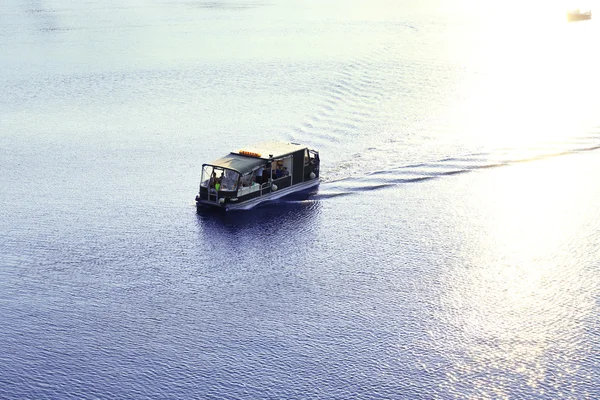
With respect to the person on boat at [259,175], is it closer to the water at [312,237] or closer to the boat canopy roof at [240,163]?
the boat canopy roof at [240,163]

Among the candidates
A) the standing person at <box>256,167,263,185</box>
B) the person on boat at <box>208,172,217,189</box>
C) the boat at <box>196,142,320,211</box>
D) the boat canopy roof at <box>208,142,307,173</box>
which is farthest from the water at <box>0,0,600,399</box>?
the boat canopy roof at <box>208,142,307,173</box>

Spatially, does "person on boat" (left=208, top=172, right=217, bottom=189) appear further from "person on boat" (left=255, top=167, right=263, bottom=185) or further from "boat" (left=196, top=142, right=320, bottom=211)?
"person on boat" (left=255, top=167, right=263, bottom=185)

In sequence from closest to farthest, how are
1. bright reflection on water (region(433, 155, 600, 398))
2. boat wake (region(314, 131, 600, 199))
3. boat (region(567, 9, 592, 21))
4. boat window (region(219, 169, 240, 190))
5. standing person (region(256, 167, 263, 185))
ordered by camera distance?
bright reflection on water (region(433, 155, 600, 398)), boat window (region(219, 169, 240, 190)), standing person (region(256, 167, 263, 185)), boat wake (region(314, 131, 600, 199)), boat (region(567, 9, 592, 21))

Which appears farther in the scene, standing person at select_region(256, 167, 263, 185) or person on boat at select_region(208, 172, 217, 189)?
standing person at select_region(256, 167, 263, 185)

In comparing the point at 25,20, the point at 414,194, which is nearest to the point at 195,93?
the point at 414,194

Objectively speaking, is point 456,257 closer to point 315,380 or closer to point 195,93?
point 315,380

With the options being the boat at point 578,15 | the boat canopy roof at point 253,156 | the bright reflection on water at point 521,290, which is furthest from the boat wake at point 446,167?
the boat at point 578,15
